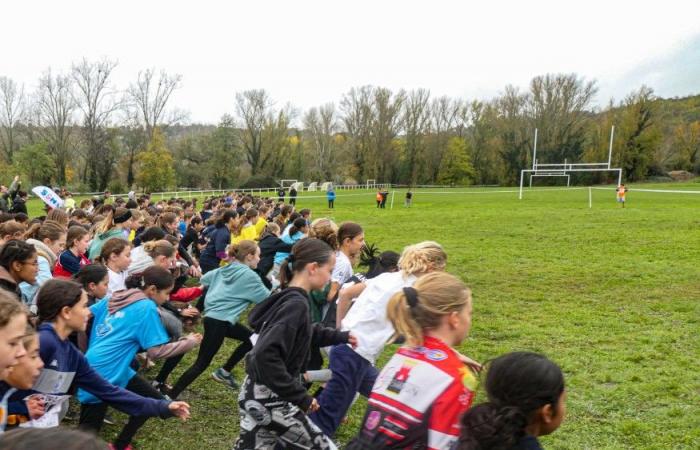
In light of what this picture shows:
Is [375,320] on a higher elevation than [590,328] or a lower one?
higher

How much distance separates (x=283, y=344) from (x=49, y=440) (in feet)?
5.70

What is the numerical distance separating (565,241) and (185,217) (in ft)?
37.3

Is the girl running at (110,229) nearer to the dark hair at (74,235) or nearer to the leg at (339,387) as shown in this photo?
the dark hair at (74,235)

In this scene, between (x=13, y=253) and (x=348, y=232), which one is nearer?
(x=13, y=253)

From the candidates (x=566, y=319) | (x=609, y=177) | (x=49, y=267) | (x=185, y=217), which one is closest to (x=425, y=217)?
(x=185, y=217)

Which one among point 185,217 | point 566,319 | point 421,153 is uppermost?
point 421,153

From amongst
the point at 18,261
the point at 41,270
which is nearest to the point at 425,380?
the point at 18,261

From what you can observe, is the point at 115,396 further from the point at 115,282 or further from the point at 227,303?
the point at 115,282

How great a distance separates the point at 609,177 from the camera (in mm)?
58562

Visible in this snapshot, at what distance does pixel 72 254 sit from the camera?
5.68 metres

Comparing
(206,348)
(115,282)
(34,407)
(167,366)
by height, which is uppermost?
(115,282)

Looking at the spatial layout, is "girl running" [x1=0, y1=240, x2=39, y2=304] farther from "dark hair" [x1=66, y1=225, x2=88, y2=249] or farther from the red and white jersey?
the red and white jersey

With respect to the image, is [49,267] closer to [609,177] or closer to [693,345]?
[693,345]

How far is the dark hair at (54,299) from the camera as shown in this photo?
2.97 metres
